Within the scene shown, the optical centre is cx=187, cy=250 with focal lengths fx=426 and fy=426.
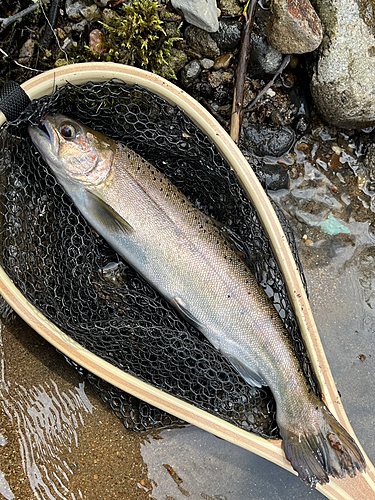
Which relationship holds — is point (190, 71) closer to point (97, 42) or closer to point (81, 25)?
point (97, 42)

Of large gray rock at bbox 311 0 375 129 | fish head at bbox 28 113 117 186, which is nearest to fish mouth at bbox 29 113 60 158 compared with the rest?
fish head at bbox 28 113 117 186

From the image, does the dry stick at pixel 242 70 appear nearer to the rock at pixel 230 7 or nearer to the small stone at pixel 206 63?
the rock at pixel 230 7

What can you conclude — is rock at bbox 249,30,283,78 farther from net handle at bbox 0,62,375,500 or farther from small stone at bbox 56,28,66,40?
small stone at bbox 56,28,66,40

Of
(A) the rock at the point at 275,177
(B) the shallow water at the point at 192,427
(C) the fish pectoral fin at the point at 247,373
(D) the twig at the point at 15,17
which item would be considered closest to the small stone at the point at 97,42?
(D) the twig at the point at 15,17

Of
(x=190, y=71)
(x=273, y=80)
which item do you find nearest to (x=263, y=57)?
(x=273, y=80)

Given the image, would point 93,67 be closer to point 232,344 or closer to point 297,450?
point 232,344

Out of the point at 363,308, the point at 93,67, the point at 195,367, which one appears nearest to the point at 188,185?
the point at 93,67
